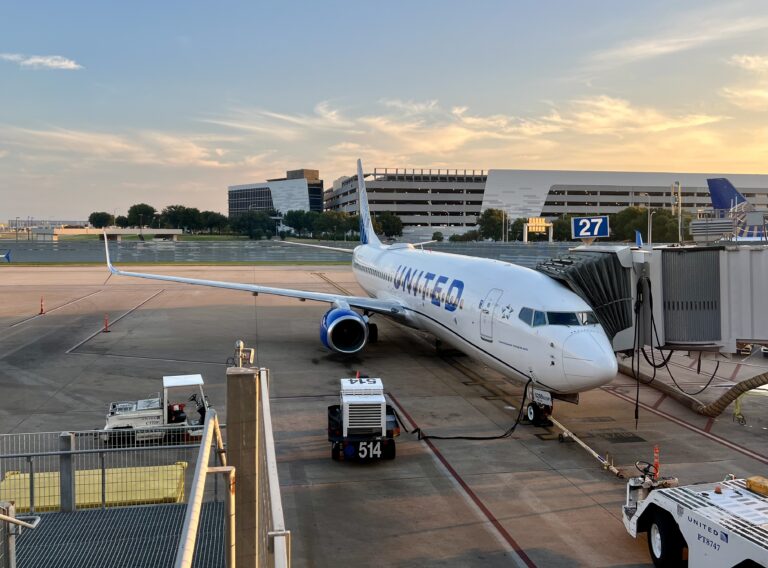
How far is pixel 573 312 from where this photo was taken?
1606 centimetres

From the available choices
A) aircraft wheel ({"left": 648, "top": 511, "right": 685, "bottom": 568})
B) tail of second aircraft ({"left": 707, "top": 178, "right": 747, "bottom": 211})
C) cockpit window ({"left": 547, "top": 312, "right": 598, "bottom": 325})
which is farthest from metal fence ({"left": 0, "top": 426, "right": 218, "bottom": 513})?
tail of second aircraft ({"left": 707, "top": 178, "right": 747, "bottom": 211})

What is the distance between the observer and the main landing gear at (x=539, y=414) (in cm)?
1677

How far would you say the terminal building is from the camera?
153875 millimetres

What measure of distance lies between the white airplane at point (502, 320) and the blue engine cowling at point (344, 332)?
4 cm

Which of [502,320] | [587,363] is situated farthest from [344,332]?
[587,363]

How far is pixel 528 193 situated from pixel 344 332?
466 feet

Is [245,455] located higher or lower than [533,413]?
higher

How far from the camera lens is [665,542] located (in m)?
9.70

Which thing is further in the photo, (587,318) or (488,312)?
(488,312)

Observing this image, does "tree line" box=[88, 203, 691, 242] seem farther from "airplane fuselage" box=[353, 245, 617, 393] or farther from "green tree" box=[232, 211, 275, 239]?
"airplane fuselage" box=[353, 245, 617, 393]

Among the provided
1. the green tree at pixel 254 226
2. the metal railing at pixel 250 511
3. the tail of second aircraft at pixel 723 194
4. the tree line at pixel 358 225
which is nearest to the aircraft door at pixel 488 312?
the metal railing at pixel 250 511

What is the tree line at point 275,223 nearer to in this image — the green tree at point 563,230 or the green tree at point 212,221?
the green tree at point 212,221

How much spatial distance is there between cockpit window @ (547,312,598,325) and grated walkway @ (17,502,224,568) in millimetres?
9943

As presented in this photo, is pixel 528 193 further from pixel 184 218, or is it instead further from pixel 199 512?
pixel 199 512
